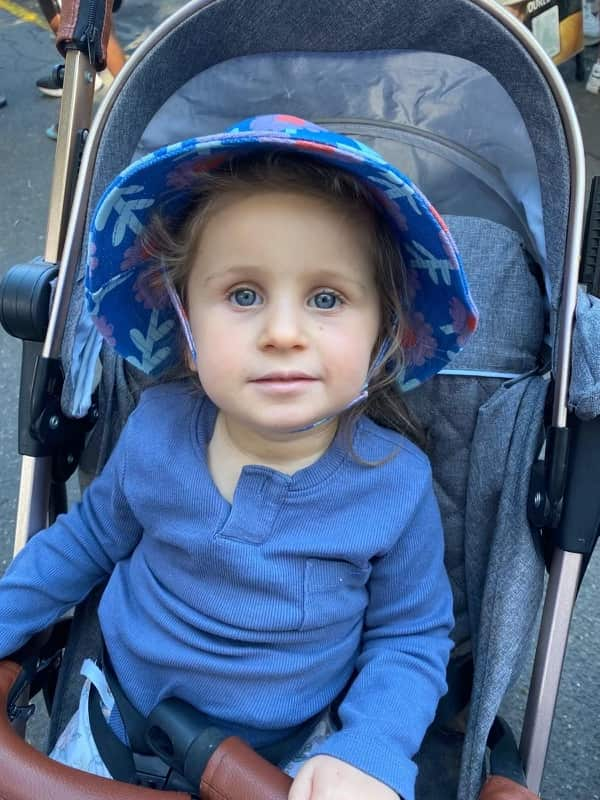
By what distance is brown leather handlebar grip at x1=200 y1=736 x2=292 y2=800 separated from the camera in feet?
2.94

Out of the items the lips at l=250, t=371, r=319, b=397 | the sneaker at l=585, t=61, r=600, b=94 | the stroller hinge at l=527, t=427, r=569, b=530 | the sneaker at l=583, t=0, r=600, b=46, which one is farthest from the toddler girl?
the sneaker at l=583, t=0, r=600, b=46

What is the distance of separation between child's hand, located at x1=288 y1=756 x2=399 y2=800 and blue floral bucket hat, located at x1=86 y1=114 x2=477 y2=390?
1.71ft

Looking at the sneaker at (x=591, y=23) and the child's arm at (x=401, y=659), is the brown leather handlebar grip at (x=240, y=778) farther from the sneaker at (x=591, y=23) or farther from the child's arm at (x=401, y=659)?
the sneaker at (x=591, y=23)

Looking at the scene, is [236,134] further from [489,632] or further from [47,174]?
[47,174]

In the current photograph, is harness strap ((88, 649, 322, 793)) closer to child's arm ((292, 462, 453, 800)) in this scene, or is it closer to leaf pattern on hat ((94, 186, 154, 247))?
child's arm ((292, 462, 453, 800))

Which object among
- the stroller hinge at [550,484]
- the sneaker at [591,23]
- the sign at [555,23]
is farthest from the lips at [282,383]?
the sneaker at [591,23]

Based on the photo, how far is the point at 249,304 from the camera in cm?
102

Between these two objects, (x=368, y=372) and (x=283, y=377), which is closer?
(x=283, y=377)

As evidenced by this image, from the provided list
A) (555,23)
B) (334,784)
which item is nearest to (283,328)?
(334,784)

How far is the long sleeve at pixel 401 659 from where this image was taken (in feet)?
3.26

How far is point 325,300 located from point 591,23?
162 inches

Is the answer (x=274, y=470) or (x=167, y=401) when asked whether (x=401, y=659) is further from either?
(x=167, y=401)

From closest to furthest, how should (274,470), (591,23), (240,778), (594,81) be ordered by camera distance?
(240,778), (274,470), (594,81), (591,23)

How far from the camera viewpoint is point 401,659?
110cm
